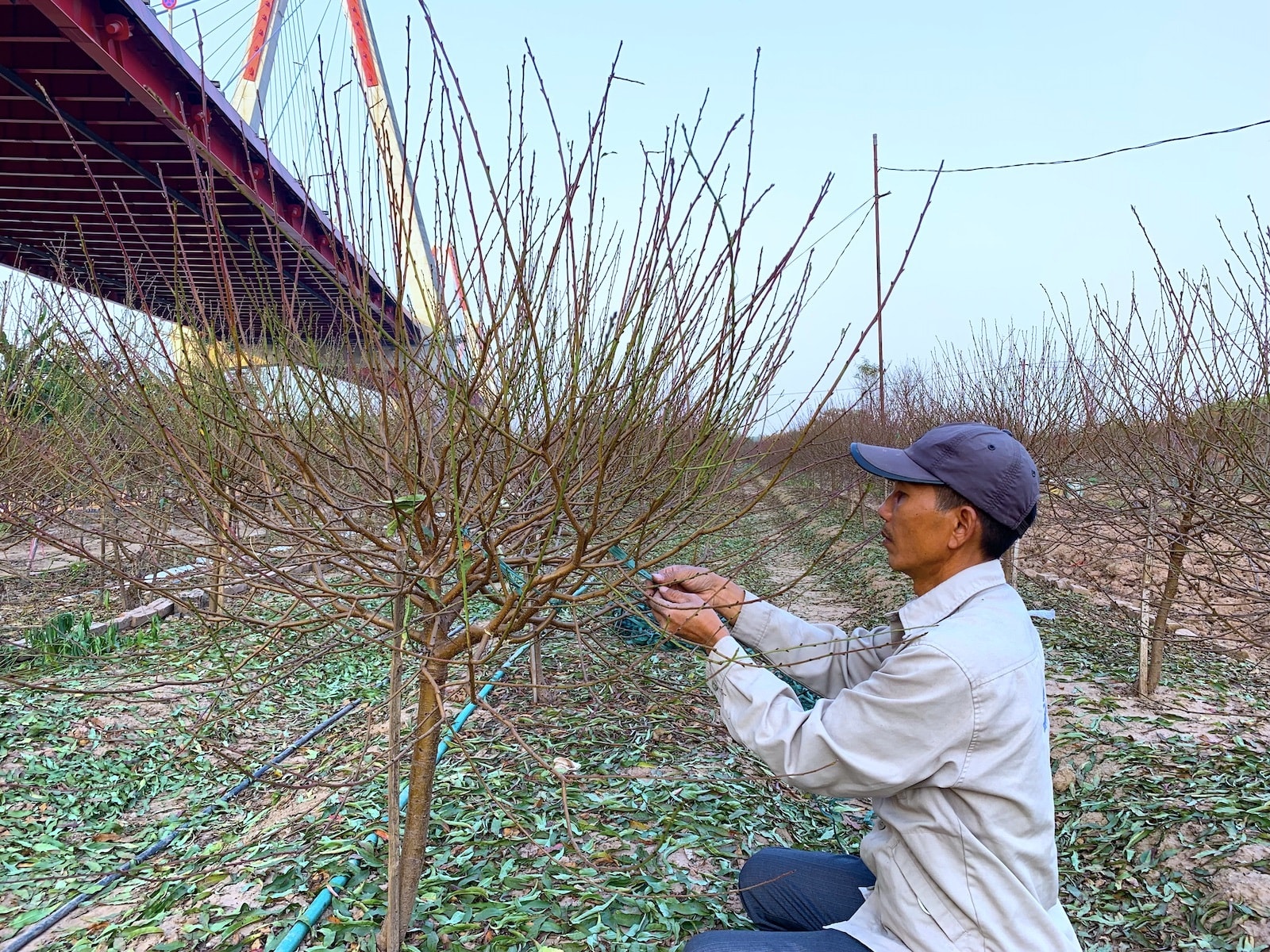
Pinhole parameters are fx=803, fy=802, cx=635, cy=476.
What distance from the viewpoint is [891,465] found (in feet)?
5.62

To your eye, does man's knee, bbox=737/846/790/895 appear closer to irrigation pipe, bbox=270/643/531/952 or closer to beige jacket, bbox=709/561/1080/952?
beige jacket, bbox=709/561/1080/952

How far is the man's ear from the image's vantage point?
1668 mm

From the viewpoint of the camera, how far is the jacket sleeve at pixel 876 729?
1.45 metres

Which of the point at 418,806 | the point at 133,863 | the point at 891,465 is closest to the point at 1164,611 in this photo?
the point at 891,465

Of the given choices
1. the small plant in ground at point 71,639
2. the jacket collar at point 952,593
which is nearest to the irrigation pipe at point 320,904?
the jacket collar at point 952,593

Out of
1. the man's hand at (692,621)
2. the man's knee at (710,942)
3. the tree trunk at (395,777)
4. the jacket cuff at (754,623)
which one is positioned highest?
the man's hand at (692,621)

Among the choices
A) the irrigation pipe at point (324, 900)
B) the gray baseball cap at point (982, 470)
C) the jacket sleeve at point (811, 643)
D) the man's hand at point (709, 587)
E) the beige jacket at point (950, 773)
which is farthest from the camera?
the irrigation pipe at point (324, 900)

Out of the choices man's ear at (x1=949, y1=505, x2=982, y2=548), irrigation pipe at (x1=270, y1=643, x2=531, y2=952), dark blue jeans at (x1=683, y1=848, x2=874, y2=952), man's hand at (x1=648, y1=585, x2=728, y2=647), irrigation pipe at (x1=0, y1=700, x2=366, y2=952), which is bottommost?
irrigation pipe at (x1=0, y1=700, x2=366, y2=952)

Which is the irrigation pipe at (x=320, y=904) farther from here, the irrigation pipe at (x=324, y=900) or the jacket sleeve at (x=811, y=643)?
the jacket sleeve at (x=811, y=643)

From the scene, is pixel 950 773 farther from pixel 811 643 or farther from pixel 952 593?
pixel 811 643

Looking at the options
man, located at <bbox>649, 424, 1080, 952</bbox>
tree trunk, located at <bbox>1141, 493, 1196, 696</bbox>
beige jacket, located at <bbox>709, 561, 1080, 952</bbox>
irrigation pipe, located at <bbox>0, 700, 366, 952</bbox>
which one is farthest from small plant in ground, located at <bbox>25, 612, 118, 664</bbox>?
tree trunk, located at <bbox>1141, 493, 1196, 696</bbox>

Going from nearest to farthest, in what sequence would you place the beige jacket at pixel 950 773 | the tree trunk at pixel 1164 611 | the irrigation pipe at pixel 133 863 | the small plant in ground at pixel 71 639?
1. the beige jacket at pixel 950 773
2. the irrigation pipe at pixel 133 863
3. the tree trunk at pixel 1164 611
4. the small plant in ground at pixel 71 639

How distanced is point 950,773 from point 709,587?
2.20 ft

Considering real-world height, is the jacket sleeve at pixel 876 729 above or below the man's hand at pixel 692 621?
below
